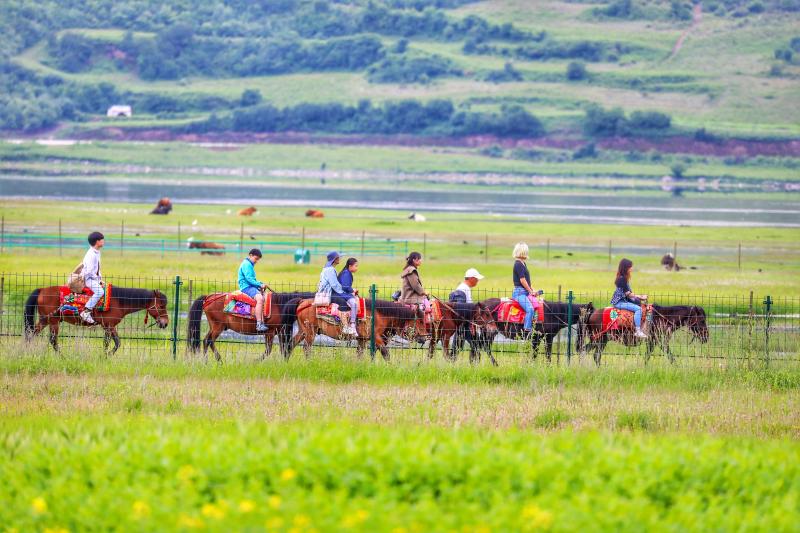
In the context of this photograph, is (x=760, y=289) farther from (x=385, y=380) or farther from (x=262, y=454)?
(x=262, y=454)

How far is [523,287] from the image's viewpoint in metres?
20.9

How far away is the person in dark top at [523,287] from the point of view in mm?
20609

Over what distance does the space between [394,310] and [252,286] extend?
2510 mm

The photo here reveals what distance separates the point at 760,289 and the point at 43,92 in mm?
172077

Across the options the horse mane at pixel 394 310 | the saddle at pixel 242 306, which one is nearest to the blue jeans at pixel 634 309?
the horse mane at pixel 394 310

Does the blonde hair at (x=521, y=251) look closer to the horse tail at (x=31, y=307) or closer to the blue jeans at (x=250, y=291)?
the blue jeans at (x=250, y=291)

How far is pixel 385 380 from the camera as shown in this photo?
18.4 metres

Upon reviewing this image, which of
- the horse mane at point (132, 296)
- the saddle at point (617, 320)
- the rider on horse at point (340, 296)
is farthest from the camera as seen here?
the horse mane at point (132, 296)

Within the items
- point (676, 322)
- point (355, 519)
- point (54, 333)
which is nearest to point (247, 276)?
point (54, 333)

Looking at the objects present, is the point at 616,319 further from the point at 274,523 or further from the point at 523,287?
the point at 274,523

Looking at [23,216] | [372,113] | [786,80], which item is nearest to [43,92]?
[372,113]

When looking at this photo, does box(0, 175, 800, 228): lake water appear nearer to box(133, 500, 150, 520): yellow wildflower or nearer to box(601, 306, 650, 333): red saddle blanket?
box(601, 306, 650, 333): red saddle blanket

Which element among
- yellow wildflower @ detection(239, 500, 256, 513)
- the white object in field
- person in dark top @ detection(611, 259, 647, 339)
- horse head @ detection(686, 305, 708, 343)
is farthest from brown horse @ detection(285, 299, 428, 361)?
the white object in field

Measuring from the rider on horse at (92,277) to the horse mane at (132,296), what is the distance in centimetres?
66
